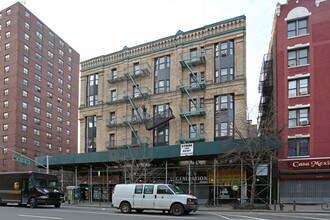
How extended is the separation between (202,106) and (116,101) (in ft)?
39.2

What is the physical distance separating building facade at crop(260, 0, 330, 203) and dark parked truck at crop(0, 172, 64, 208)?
1836cm

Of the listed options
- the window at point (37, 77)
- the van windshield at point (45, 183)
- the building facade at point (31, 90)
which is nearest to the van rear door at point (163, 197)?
the van windshield at point (45, 183)

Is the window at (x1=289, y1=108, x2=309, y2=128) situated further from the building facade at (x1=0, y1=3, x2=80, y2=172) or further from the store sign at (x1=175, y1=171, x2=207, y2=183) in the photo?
the building facade at (x1=0, y1=3, x2=80, y2=172)

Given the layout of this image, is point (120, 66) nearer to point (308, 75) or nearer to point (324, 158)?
point (308, 75)

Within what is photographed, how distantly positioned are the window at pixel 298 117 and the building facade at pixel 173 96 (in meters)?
4.41

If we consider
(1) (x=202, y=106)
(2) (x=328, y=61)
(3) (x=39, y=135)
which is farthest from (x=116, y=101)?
(3) (x=39, y=135)

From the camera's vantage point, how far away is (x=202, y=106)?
40.8 m

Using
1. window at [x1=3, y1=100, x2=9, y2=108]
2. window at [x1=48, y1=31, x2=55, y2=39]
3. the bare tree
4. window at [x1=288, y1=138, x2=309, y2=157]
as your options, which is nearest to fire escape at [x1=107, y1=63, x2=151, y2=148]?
the bare tree

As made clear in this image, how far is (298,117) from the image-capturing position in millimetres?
34594

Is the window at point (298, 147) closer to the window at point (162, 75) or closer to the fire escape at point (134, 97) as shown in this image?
the window at point (162, 75)

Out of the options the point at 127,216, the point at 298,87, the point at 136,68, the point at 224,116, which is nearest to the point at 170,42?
the point at 136,68

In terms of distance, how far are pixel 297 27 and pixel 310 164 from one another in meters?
13.2

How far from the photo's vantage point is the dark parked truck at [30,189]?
25.7 metres

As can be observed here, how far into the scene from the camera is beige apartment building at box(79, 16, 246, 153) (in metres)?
38.9
